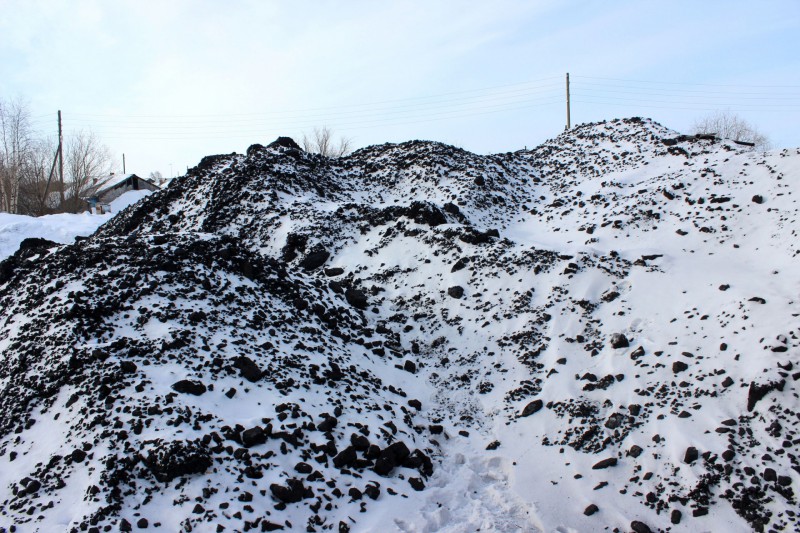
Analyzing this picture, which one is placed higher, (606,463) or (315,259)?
(315,259)

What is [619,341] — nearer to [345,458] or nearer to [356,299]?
[345,458]

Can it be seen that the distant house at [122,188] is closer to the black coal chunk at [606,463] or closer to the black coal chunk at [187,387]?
the black coal chunk at [187,387]

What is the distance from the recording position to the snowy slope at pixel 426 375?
5.18m

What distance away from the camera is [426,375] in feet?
28.7

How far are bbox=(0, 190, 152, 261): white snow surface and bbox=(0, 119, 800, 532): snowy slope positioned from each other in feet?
30.5

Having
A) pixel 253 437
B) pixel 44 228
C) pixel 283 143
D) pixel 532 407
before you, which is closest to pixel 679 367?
pixel 532 407

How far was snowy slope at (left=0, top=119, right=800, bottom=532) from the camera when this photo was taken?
518 centimetres

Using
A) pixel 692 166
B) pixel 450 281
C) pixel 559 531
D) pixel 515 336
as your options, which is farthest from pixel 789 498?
pixel 692 166

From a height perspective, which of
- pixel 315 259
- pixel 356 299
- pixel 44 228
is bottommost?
pixel 356 299

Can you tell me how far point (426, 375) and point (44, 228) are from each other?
17.7 meters

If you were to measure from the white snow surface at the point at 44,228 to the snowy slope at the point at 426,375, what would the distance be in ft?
30.5

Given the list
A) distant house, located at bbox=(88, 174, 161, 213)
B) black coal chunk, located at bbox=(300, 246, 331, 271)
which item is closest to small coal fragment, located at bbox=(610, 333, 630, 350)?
black coal chunk, located at bbox=(300, 246, 331, 271)

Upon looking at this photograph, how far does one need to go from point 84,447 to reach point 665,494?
20.2 feet

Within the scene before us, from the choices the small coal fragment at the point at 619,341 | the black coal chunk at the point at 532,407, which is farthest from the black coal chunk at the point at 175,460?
the small coal fragment at the point at 619,341
